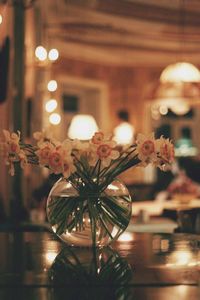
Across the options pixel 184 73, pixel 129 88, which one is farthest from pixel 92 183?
pixel 129 88

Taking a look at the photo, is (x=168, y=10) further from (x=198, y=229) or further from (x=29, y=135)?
(x=198, y=229)

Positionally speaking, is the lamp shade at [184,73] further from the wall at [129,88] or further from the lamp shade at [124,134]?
the wall at [129,88]

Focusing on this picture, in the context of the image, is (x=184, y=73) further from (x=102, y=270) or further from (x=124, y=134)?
(x=102, y=270)

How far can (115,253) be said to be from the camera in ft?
8.46

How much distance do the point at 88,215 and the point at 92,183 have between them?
0.12m

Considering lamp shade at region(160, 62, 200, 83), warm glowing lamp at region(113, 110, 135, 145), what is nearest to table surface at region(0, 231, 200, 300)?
lamp shade at region(160, 62, 200, 83)

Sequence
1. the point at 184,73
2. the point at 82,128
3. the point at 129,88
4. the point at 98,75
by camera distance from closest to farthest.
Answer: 1. the point at 184,73
2. the point at 82,128
3. the point at 98,75
4. the point at 129,88

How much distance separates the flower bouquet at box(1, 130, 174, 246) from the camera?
2.54m

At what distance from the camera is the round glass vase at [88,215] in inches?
100

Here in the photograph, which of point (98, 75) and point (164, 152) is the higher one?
point (98, 75)

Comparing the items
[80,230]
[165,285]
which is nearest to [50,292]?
[165,285]

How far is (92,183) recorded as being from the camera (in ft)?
8.45

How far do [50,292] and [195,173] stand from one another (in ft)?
31.5

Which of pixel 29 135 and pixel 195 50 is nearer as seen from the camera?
pixel 29 135
